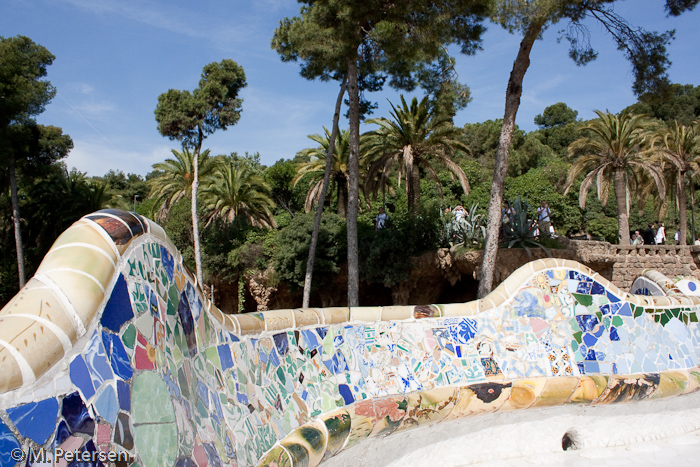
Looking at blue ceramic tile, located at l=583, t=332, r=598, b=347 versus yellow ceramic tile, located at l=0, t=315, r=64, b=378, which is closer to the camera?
yellow ceramic tile, located at l=0, t=315, r=64, b=378

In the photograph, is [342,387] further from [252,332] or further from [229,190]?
[229,190]

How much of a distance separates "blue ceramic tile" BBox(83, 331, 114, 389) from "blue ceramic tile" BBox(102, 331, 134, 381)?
0.02 m

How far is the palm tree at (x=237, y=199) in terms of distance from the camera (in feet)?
67.0

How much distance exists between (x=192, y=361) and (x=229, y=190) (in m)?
18.5

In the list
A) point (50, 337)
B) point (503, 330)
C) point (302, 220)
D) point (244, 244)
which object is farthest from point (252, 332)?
point (244, 244)

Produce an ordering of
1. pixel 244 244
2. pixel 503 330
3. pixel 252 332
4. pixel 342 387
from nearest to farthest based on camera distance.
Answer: pixel 252 332, pixel 342 387, pixel 503 330, pixel 244 244

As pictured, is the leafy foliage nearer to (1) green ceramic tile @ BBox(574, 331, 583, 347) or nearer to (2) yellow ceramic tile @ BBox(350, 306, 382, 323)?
(1) green ceramic tile @ BBox(574, 331, 583, 347)

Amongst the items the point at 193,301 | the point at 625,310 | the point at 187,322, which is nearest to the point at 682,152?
the point at 625,310

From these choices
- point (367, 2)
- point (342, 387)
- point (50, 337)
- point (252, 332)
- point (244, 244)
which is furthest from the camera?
point (244, 244)

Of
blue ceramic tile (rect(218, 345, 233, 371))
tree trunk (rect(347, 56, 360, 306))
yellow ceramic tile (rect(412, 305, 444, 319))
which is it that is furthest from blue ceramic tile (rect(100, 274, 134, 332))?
tree trunk (rect(347, 56, 360, 306))

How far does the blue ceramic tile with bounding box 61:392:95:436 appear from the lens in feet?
5.39

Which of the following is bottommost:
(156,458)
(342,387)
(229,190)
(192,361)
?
(342,387)

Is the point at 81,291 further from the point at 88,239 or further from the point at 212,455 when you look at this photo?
the point at 212,455

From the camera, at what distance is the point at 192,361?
257cm
